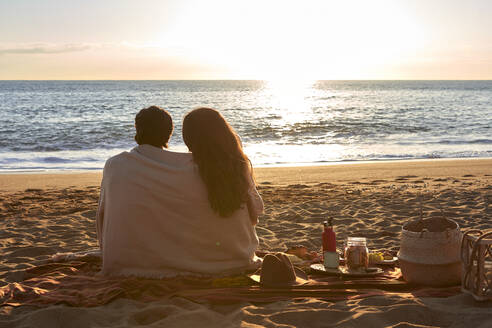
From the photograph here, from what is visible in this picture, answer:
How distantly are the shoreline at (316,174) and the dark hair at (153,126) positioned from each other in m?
5.62

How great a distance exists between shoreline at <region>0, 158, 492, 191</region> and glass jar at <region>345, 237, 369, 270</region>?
17.6ft

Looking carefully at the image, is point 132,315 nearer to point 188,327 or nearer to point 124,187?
point 188,327

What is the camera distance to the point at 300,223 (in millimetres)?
6328

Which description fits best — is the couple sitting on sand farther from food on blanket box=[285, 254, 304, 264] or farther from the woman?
food on blanket box=[285, 254, 304, 264]

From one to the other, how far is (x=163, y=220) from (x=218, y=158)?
0.65 m

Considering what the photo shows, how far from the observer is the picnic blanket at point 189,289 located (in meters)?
3.64

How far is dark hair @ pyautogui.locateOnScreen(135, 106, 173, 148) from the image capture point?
3936 millimetres

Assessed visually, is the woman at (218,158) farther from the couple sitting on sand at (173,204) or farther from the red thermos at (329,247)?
the red thermos at (329,247)

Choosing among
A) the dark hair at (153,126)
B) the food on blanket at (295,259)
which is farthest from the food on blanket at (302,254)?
the dark hair at (153,126)

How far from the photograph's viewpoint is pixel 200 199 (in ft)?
12.9

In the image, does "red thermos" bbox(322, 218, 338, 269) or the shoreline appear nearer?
"red thermos" bbox(322, 218, 338, 269)

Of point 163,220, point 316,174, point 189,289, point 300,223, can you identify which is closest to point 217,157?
point 163,220

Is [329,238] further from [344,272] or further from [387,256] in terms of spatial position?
[387,256]

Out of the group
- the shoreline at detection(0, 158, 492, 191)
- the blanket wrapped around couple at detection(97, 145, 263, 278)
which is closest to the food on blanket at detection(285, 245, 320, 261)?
the blanket wrapped around couple at detection(97, 145, 263, 278)
